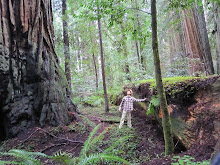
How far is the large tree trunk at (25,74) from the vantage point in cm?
628

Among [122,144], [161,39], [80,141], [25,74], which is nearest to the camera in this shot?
[122,144]

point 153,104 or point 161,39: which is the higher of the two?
point 161,39

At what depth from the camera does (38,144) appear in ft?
18.9

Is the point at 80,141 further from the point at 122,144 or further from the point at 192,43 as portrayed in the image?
the point at 192,43

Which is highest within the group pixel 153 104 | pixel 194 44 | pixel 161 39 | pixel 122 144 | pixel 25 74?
pixel 161 39

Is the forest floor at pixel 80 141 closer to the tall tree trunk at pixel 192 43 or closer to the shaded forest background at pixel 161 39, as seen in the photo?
the shaded forest background at pixel 161 39

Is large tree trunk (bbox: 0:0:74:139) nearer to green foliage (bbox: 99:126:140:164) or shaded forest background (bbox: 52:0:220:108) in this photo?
green foliage (bbox: 99:126:140:164)

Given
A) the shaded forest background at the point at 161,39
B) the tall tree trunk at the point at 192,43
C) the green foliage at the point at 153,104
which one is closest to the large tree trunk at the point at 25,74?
the shaded forest background at the point at 161,39

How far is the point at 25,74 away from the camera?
690cm

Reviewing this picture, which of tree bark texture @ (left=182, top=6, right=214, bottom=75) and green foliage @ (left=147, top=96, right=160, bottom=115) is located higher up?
tree bark texture @ (left=182, top=6, right=214, bottom=75)

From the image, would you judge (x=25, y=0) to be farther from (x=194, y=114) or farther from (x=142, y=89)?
(x=194, y=114)

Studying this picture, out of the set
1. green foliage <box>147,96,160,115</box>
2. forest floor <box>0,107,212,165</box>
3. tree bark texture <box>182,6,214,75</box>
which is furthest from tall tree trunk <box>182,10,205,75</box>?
green foliage <box>147,96,160,115</box>

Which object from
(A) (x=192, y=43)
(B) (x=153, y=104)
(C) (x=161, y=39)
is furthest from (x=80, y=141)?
(C) (x=161, y=39)

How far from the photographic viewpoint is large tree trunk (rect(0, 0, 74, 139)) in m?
6.28
